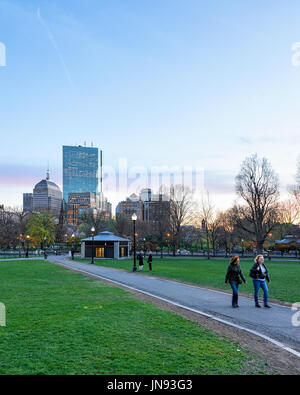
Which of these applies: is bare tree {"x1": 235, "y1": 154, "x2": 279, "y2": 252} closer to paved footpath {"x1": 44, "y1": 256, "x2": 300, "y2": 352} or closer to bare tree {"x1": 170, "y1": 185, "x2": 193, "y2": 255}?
bare tree {"x1": 170, "y1": 185, "x2": 193, "y2": 255}

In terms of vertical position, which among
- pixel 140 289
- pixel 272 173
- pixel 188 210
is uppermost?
pixel 272 173

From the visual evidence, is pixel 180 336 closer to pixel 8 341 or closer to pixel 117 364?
pixel 117 364

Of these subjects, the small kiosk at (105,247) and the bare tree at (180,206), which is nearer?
the small kiosk at (105,247)

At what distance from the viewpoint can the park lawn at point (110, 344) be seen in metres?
5.32

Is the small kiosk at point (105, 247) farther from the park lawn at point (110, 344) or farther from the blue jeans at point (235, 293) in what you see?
the blue jeans at point (235, 293)

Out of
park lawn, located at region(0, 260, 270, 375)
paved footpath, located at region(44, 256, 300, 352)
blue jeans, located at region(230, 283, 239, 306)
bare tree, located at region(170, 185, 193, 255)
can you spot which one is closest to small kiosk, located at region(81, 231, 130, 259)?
bare tree, located at region(170, 185, 193, 255)

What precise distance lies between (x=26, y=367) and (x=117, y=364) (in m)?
1.54

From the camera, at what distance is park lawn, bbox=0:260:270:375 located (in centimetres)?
532

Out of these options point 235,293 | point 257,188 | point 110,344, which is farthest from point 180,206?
point 110,344

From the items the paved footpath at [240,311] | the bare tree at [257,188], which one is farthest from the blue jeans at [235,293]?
the bare tree at [257,188]

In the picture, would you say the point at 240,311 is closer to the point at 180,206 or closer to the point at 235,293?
the point at 235,293

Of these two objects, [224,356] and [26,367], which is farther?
[224,356]

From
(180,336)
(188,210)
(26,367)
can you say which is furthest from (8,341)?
(188,210)
